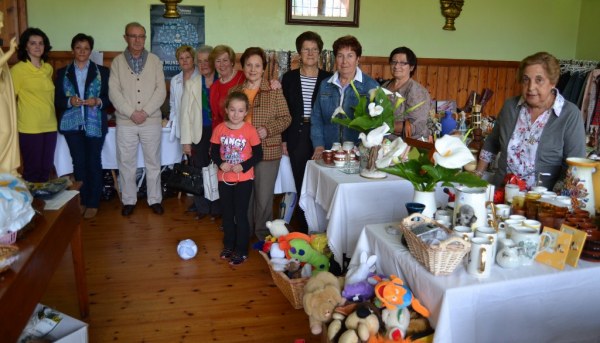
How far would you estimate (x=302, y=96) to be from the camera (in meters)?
3.48

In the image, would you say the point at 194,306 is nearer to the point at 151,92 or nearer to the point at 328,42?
the point at 151,92

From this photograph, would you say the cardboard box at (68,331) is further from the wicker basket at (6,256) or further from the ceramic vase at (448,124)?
the ceramic vase at (448,124)

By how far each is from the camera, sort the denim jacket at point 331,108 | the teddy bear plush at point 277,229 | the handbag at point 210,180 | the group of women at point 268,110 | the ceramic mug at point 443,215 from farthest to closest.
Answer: the handbag at point 210,180 → the denim jacket at point 331,108 → the teddy bear plush at point 277,229 → the group of women at point 268,110 → the ceramic mug at point 443,215

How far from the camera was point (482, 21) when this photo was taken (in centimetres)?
595

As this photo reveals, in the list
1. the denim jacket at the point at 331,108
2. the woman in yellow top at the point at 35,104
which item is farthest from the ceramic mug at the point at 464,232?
the woman in yellow top at the point at 35,104

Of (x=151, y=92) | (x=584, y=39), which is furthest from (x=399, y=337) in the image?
(x=584, y=39)

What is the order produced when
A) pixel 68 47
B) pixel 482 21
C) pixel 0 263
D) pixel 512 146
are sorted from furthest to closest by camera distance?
pixel 482 21
pixel 68 47
pixel 512 146
pixel 0 263

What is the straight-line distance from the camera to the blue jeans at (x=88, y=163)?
4219 millimetres

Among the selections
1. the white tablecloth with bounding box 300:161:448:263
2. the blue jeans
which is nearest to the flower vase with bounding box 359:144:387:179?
the white tablecloth with bounding box 300:161:448:263

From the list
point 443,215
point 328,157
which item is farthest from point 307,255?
point 443,215

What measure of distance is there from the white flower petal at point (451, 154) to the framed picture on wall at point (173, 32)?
4004mm

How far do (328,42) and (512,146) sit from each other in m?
3.45

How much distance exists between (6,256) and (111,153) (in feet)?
10.8

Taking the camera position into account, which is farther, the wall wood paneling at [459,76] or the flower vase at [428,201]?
the wall wood paneling at [459,76]
